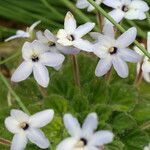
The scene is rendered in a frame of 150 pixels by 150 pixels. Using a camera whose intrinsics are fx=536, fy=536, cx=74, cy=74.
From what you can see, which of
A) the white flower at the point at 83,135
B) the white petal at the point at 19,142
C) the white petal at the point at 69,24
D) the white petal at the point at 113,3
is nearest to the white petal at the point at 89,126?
the white flower at the point at 83,135

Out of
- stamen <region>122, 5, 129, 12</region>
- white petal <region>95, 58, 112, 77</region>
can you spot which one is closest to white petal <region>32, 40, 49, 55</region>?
white petal <region>95, 58, 112, 77</region>

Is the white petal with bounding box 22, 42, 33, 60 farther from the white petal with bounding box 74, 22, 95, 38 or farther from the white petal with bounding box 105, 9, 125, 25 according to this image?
the white petal with bounding box 105, 9, 125, 25

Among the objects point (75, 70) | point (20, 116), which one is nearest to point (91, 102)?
point (75, 70)

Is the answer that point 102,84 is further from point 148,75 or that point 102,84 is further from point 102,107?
point 148,75

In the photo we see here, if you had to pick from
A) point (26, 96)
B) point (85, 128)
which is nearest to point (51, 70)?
point (26, 96)

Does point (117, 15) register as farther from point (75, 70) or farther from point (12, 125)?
point (12, 125)

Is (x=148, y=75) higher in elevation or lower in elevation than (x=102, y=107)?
higher
